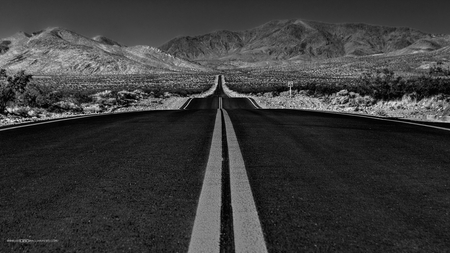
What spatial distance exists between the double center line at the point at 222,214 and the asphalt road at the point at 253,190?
68 millimetres

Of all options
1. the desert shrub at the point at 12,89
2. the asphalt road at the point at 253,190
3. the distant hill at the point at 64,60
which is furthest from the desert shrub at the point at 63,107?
the distant hill at the point at 64,60

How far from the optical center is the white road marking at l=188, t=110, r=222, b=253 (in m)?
2.17

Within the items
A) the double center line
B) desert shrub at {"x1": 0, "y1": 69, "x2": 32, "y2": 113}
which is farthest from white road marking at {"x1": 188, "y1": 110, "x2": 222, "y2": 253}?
desert shrub at {"x1": 0, "y1": 69, "x2": 32, "y2": 113}

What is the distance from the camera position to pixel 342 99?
103ft

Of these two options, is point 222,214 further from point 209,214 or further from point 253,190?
point 253,190

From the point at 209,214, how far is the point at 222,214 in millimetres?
87

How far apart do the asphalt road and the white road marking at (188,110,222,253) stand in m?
0.07

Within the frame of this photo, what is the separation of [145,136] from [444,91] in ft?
61.8

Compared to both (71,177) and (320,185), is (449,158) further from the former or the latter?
(71,177)

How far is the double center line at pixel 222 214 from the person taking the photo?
2164 millimetres

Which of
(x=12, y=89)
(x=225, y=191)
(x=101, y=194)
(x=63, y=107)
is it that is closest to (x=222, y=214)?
(x=225, y=191)

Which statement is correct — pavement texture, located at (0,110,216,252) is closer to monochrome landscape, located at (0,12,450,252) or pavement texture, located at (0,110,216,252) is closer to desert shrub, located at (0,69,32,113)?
monochrome landscape, located at (0,12,450,252)

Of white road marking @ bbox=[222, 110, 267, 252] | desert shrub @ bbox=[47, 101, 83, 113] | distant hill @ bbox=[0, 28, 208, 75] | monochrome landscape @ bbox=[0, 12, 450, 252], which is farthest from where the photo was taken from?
distant hill @ bbox=[0, 28, 208, 75]

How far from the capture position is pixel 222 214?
2.64 m
